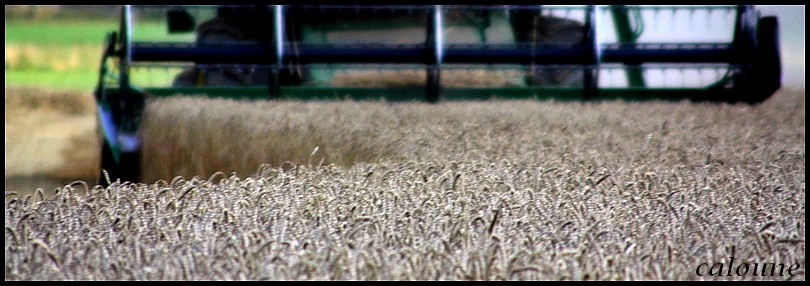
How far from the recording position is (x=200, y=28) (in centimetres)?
946

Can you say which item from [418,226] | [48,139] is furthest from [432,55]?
[48,139]

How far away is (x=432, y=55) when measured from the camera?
336 inches

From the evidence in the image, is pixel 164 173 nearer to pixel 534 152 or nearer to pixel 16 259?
pixel 534 152

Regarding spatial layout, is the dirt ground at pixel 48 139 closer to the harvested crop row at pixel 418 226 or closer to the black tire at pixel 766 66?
the black tire at pixel 766 66

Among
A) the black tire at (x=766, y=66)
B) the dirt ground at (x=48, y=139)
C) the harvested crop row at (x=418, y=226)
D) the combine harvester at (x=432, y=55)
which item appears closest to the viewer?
the harvested crop row at (x=418, y=226)

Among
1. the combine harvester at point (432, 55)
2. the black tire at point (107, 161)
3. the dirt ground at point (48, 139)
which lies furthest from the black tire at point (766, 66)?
the dirt ground at point (48, 139)

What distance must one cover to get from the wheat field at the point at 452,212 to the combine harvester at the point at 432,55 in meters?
2.78

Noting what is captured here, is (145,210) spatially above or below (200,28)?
below

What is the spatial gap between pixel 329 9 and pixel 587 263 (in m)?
6.43

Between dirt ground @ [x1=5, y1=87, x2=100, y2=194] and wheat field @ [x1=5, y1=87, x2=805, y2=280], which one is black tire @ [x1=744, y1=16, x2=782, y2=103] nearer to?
wheat field @ [x1=5, y1=87, x2=805, y2=280]

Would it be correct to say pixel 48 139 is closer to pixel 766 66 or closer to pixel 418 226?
pixel 766 66

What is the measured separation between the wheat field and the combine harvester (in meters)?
2.78

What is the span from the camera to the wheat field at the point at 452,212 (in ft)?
8.35

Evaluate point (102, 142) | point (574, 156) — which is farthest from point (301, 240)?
point (102, 142)
